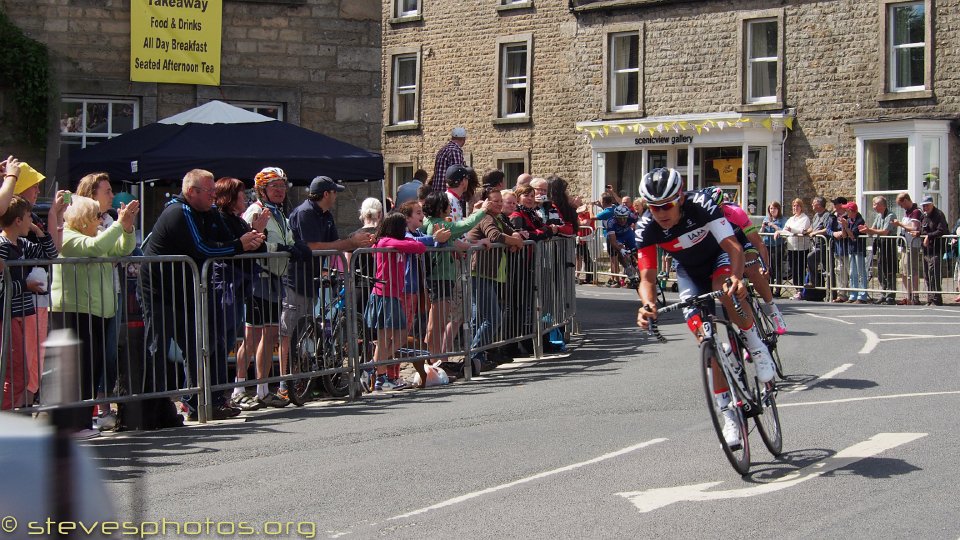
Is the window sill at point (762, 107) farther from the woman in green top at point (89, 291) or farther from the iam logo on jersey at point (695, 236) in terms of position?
the woman in green top at point (89, 291)

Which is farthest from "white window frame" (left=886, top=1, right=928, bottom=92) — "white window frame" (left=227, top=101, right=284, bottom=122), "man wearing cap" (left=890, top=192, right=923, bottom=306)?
"white window frame" (left=227, top=101, right=284, bottom=122)

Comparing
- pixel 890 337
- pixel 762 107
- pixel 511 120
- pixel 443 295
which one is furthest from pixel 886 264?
pixel 511 120

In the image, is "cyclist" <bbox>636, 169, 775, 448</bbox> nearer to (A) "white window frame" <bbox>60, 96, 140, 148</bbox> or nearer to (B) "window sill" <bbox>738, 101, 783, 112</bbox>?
(A) "white window frame" <bbox>60, 96, 140, 148</bbox>

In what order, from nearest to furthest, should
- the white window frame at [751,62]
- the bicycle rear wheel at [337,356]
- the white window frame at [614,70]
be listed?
1. the bicycle rear wheel at [337,356]
2. the white window frame at [751,62]
3. the white window frame at [614,70]

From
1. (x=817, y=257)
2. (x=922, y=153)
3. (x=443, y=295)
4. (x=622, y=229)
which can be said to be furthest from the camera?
(x=922, y=153)

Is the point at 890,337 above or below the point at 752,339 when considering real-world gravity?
below

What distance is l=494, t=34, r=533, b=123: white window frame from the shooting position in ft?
127

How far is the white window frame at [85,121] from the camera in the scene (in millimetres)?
18234

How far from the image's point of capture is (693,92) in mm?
35062

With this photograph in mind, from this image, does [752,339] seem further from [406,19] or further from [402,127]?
[406,19]

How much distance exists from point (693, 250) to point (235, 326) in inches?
156

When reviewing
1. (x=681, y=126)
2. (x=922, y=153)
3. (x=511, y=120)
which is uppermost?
(x=511, y=120)

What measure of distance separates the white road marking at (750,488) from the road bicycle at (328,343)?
4645mm

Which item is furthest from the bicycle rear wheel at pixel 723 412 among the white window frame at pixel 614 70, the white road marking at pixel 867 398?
the white window frame at pixel 614 70
